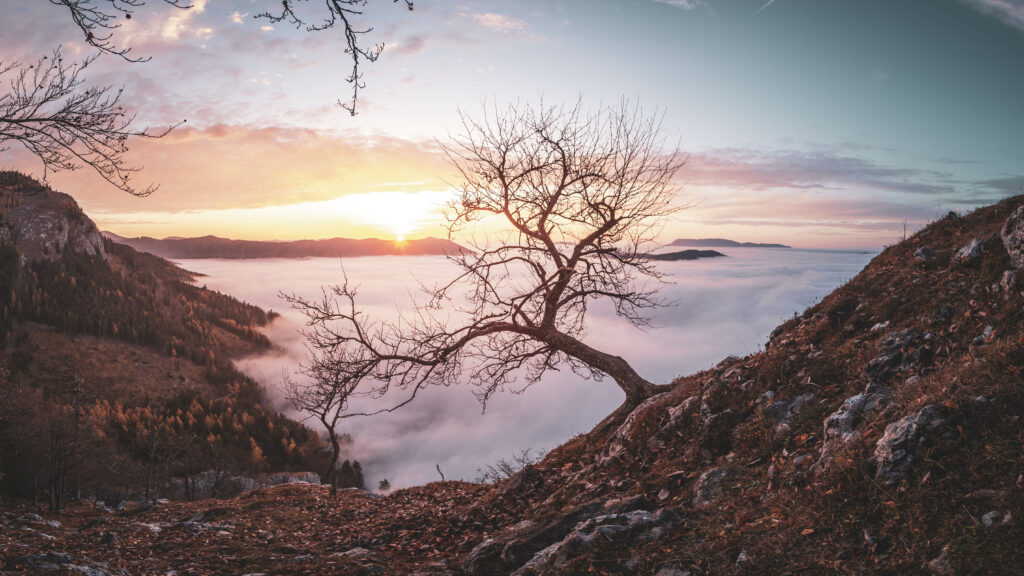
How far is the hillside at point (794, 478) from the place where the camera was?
4.80 metres

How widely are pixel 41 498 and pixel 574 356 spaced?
78745 millimetres

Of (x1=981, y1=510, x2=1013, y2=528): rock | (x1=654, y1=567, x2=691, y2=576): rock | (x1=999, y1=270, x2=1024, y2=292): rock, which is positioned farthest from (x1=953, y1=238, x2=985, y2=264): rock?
(x1=654, y1=567, x2=691, y2=576): rock

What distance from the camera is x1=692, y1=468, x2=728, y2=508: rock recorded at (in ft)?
21.8

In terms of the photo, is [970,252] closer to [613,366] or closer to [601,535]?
[613,366]

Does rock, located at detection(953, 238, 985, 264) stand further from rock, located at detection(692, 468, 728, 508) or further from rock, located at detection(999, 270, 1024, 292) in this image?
rock, located at detection(692, 468, 728, 508)

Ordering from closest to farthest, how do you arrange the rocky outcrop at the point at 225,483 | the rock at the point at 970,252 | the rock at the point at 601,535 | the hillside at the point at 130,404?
the rock at the point at 601,535
the rock at the point at 970,252
the hillside at the point at 130,404
the rocky outcrop at the point at 225,483

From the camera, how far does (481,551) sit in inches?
296

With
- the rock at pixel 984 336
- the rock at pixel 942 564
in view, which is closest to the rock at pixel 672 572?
the rock at pixel 942 564

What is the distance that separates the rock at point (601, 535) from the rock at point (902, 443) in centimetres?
258

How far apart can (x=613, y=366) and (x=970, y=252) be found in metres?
8.15

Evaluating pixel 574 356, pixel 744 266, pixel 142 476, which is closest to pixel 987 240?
pixel 574 356

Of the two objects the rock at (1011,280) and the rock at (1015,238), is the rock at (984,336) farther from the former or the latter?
the rock at (1015,238)

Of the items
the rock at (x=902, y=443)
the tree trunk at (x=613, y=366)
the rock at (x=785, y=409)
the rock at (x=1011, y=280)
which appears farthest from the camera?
the tree trunk at (x=613, y=366)

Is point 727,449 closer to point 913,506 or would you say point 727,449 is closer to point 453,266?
point 913,506
